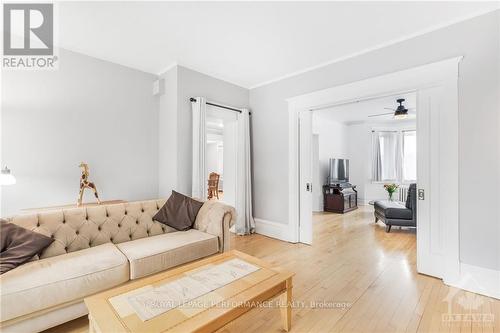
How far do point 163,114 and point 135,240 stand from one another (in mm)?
2032

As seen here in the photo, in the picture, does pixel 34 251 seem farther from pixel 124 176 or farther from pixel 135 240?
pixel 124 176

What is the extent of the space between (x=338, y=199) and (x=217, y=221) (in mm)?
4374

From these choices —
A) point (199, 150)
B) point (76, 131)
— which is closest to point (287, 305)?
point (199, 150)

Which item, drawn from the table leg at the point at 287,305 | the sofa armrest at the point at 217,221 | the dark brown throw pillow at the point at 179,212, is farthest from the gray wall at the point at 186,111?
the table leg at the point at 287,305

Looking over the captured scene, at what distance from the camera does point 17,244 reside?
1.90m

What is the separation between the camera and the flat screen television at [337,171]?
6.63m

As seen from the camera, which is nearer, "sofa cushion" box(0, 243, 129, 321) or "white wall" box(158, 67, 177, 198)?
"sofa cushion" box(0, 243, 129, 321)

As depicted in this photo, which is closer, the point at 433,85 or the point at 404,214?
the point at 433,85

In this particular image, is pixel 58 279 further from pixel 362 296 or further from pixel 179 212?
pixel 362 296

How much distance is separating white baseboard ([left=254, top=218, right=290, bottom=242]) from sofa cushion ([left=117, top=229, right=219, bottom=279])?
1569 mm

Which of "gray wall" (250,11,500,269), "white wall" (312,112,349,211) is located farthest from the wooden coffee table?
"white wall" (312,112,349,211)

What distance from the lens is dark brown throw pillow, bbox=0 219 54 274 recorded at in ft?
5.85

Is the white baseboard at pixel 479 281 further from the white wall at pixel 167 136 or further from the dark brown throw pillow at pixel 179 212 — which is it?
the white wall at pixel 167 136

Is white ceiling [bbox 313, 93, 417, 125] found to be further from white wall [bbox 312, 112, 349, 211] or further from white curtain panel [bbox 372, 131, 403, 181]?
white curtain panel [bbox 372, 131, 403, 181]
